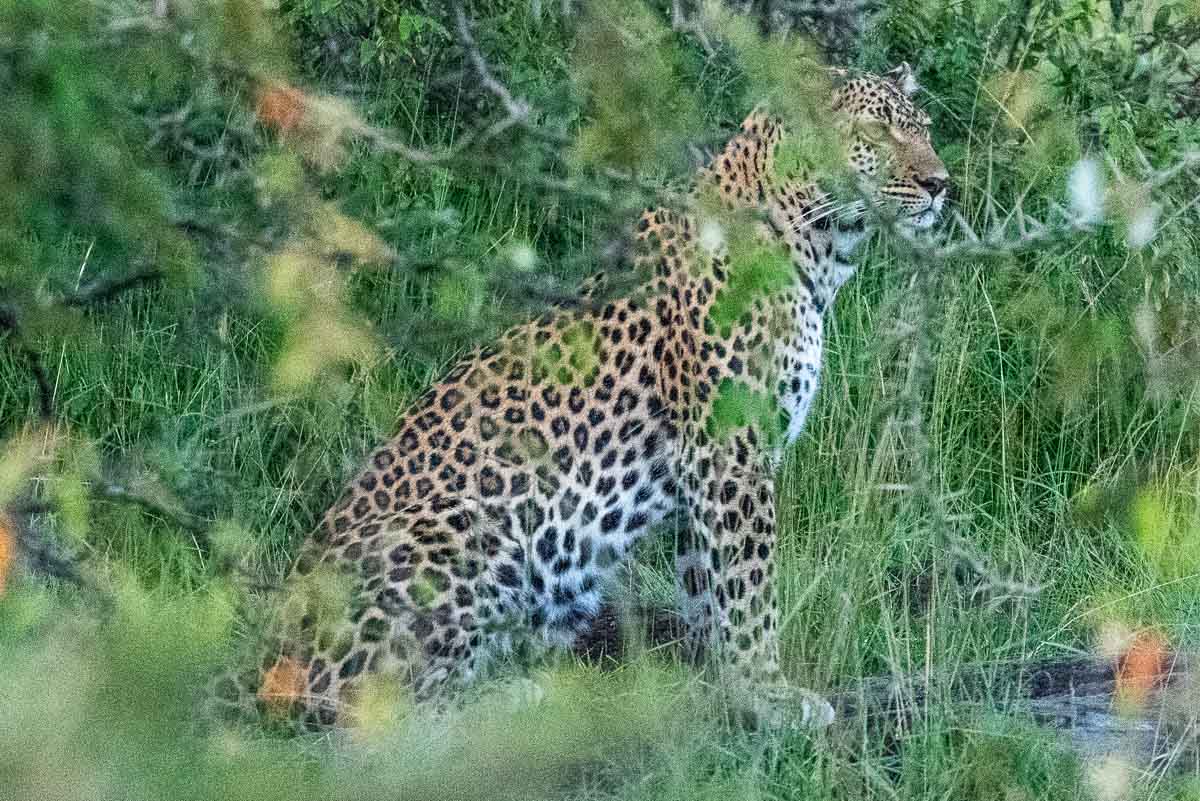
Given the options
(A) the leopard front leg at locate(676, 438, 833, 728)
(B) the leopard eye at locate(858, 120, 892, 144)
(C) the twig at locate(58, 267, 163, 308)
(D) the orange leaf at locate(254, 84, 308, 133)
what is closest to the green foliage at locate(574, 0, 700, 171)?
(D) the orange leaf at locate(254, 84, 308, 133)

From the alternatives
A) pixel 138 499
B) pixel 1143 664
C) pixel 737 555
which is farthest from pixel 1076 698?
pixel 138 499

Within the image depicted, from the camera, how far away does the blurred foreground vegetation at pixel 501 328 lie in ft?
5.42

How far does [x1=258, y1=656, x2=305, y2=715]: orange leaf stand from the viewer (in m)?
4.48

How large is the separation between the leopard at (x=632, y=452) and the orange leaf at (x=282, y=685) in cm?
34

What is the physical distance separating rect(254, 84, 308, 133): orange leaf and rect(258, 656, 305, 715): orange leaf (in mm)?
2110

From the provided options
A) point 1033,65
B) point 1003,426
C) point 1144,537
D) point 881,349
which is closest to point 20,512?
point 881,349

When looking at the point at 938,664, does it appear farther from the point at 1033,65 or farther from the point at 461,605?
the point at 1033,65

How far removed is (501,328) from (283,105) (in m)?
0.92

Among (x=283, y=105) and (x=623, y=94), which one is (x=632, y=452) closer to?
(x=283, y=105)

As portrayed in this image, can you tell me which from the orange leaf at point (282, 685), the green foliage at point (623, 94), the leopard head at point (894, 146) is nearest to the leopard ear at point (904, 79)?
the leopard head at point (894, 146)

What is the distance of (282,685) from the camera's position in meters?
4.54

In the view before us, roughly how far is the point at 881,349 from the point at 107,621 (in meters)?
1.40

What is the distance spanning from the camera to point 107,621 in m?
1.47

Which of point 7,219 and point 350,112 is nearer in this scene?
point 7,219
